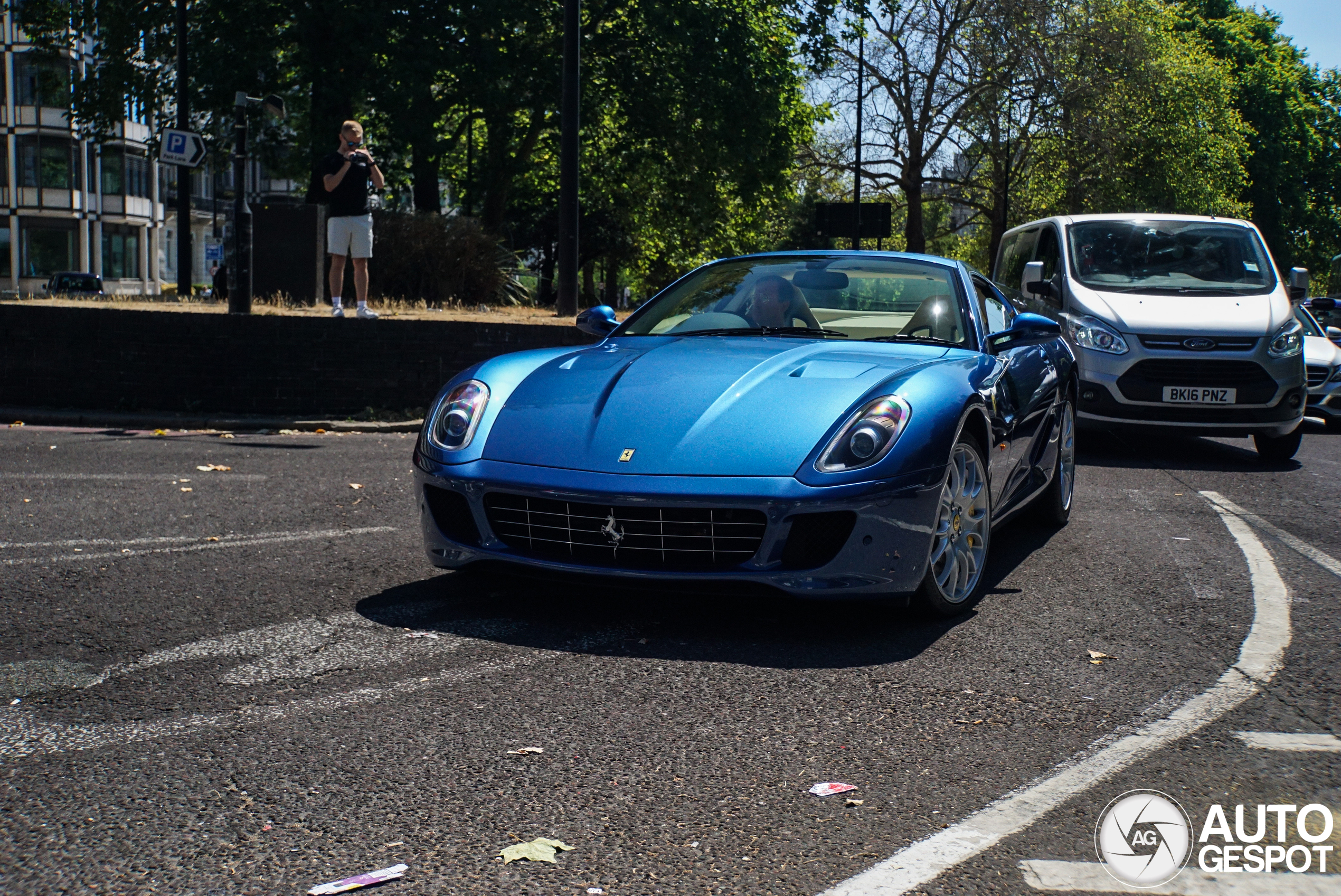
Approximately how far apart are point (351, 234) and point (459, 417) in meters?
8.61

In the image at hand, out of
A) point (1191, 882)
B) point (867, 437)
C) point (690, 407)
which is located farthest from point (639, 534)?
point (1191, 882)

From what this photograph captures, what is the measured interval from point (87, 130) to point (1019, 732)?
27431 mm

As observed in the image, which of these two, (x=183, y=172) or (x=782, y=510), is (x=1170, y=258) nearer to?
(x=782, y=510)

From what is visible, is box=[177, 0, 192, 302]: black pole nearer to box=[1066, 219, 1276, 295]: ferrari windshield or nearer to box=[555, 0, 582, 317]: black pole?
box=[555, 0, 582, 317]: black pole

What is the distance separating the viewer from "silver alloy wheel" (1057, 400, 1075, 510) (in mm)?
6719

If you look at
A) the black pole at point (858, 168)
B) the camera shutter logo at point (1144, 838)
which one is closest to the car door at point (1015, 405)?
the camera shutter logo at point (1144, 838)

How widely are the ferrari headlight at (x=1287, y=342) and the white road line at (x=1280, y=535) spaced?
2.26 meters

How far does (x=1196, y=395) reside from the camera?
10.2 m

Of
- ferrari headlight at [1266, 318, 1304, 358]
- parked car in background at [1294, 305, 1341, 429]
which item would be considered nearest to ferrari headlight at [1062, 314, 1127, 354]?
ferrari headlight at [1266, 318, 1304, 358]

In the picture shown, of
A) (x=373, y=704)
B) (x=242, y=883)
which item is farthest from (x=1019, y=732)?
(x=242, y=883)

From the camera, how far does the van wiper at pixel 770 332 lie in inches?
223

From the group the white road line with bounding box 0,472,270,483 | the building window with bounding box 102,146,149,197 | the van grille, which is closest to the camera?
the white road line with bounding box 0,472,270,483

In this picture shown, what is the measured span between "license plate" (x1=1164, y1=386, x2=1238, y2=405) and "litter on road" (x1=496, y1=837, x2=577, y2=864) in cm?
854

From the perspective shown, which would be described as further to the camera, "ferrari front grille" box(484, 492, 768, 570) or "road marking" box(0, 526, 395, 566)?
"road marking" box(0, 526, 395, 566)
